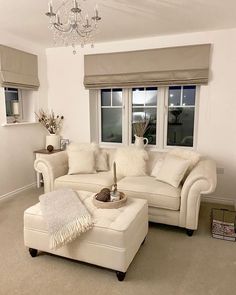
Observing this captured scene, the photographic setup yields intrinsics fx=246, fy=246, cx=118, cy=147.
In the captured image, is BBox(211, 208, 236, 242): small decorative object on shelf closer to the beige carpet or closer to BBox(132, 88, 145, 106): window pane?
the beige carpet

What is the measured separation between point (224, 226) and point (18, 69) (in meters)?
3.63

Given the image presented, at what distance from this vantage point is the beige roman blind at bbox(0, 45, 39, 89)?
3.59 m

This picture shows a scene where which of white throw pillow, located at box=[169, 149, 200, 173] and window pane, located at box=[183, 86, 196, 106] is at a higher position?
window pane, located at box=[183, 86, 196, 106]

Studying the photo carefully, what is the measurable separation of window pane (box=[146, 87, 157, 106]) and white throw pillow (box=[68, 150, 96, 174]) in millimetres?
1366

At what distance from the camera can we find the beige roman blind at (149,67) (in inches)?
140

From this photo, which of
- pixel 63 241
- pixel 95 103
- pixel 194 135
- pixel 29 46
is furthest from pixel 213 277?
pixel 29 46

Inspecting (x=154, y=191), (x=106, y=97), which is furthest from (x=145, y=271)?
(x=106, y=97)

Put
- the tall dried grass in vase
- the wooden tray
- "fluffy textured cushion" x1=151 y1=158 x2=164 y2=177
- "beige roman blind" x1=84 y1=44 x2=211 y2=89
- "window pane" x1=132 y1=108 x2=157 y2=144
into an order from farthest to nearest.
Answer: "window pane" x1=132 y1=108 x2=157 y2=144, the tall dried grass in vase, "beige roman blind" x1=84 y1=44 x2=211 y2=89, "fluffy textured cushion" x1=151 y1=158 x2=164 y2=177, the wooden tray

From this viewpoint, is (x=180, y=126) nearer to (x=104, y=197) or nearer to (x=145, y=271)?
(x=104, y=197)

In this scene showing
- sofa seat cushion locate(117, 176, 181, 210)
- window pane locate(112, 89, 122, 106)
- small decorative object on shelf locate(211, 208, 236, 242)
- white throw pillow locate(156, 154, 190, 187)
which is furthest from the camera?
window pane locate(112, 89, 122, 106)

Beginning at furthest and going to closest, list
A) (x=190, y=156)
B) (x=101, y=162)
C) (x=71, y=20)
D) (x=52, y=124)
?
1. (x=52, y=124)
2. (x=101, y=162)
3. (x=190, y=156)
4. (x=71, y=20)

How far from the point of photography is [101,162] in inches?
148

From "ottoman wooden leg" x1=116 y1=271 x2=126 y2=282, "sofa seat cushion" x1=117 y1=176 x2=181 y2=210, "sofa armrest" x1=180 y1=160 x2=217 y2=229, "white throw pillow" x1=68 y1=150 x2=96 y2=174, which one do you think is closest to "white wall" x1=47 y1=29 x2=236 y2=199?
"sofa armrest" x1=180 y1=160 x2=217 y2=229

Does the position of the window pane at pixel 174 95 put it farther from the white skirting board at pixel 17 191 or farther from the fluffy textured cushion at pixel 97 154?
the white skirting board at pixel 17 191
